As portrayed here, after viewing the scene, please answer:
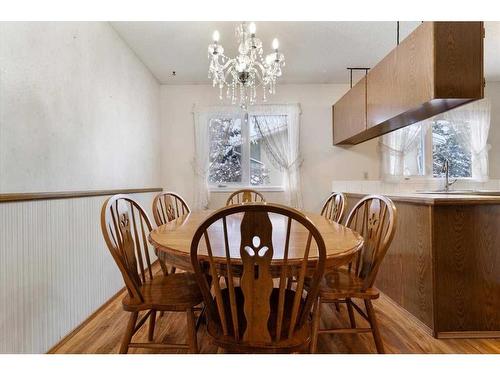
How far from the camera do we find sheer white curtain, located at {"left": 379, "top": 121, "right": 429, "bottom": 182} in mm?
3650

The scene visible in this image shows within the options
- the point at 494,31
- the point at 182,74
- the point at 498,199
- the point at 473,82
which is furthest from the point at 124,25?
the point at 494,31

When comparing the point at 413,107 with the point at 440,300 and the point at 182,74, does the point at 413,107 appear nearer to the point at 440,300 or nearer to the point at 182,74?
the point at 440,300

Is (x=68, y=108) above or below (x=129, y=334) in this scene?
above

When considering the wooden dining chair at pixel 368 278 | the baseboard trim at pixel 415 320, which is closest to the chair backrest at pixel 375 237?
the wooden dining chair at pixel 368 278

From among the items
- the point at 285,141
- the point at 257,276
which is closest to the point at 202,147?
the point at 285,141

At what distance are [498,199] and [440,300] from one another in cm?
70

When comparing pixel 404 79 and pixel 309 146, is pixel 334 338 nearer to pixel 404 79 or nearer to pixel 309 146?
pixel 404 79

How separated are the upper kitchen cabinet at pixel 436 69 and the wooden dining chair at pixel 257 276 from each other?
1.39 m

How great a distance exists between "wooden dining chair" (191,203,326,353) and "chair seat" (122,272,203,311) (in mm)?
222

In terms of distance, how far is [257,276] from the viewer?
36.1 inches

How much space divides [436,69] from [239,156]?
2.53m

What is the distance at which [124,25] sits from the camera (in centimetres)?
245

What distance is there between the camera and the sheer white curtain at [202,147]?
3.75 m

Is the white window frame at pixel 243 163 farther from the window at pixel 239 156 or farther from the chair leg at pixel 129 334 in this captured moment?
the chair leg at pixel 129 334
